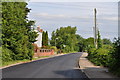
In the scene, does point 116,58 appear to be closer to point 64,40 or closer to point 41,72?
point 41,72

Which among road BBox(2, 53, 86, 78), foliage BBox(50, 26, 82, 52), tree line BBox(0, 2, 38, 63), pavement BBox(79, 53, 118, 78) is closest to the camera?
pavement BBox(79, 53, 118, 78)

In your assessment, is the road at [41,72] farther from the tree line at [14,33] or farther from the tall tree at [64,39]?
the tall tree at [64,39]

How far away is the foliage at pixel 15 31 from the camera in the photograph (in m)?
31.2

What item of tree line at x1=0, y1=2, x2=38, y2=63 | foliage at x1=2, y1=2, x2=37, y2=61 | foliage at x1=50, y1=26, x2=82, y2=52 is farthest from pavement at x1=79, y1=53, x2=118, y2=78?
foliage at x1=50, y1=26, x2=82, y2=52

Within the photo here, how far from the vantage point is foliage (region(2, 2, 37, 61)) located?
1230 inches

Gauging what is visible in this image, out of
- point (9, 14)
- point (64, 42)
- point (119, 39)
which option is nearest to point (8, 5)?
point (9, 14)

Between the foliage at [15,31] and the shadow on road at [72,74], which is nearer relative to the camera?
the shadow on road at [72,74]

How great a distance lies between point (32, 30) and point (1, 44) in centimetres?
1155

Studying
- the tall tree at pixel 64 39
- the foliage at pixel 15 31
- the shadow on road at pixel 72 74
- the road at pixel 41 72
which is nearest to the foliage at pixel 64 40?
the tall tree at pixel 64 39

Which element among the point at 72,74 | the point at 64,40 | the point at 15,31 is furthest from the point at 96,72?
the point at 64,40

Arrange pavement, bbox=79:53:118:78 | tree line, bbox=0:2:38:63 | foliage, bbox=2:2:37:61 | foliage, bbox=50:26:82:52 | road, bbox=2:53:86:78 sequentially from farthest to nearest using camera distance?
foliage, bbox=50:26:82:52
foliage, bbox=2:2:37:61
tree line, bbox=0:2:38:63
road, bbox=2:53:86:78
pavement, bbox=79:53:118:78

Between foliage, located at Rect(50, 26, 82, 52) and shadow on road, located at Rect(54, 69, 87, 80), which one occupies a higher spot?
foliage, located at Rect(50, 26, 82, 52)

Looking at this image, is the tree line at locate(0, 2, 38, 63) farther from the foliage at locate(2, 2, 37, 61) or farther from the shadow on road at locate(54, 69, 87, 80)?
the shadow on road at locate(54, 69, 87, 80)

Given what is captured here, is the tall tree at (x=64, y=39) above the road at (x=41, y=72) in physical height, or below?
above
